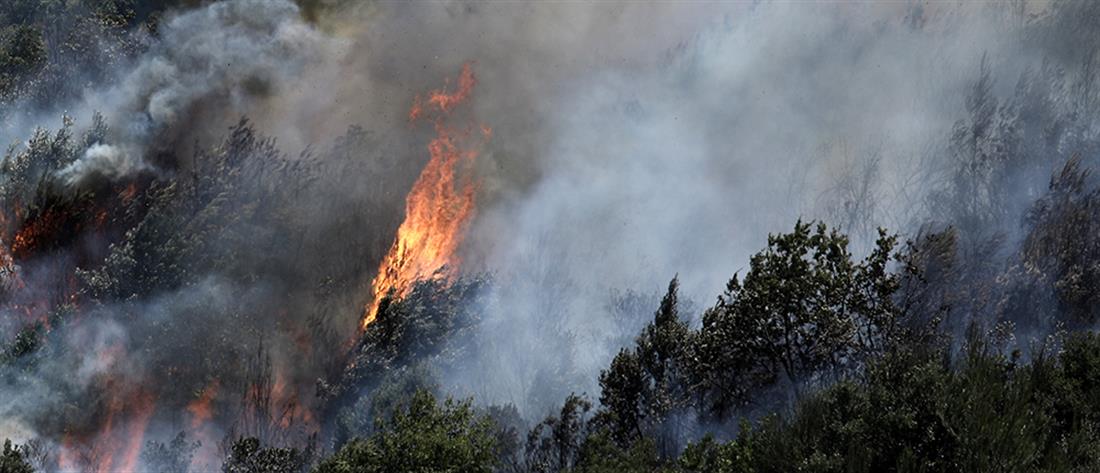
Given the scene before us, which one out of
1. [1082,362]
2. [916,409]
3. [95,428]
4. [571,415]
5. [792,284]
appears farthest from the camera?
[95,428]

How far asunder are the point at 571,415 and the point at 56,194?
6059cm

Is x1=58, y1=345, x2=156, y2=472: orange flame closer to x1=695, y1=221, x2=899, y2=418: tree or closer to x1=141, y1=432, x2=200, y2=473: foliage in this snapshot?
x1=141, y1=432, x2=200, y2=473: foliage

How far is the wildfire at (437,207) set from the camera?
9762cm

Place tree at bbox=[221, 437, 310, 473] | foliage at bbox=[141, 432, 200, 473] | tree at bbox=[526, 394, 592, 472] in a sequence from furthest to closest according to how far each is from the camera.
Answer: foliage at bbox=[141, 432, 200, 473], tree at bbox=[221, 437, 310, 473], tree at bbox=[526, 394, 592, 472]

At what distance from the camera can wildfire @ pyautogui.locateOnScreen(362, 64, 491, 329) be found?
97625 mm

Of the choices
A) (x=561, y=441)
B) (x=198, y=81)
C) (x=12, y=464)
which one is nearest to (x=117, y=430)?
(x=12, y=464)

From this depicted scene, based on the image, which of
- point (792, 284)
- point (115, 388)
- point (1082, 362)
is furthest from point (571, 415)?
point (115, 388)

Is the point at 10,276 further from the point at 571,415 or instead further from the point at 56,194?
the point at 571,415

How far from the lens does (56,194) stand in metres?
93.2

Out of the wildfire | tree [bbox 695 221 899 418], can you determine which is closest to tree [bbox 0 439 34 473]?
the wildfire

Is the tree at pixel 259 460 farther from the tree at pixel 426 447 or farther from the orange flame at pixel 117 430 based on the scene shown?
the tree at pixel 426 447

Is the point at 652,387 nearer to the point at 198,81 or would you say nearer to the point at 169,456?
the point at 169,456

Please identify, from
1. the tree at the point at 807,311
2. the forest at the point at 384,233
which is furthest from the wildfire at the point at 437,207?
the tree at the point at 807,311

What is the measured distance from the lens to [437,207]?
333ft
